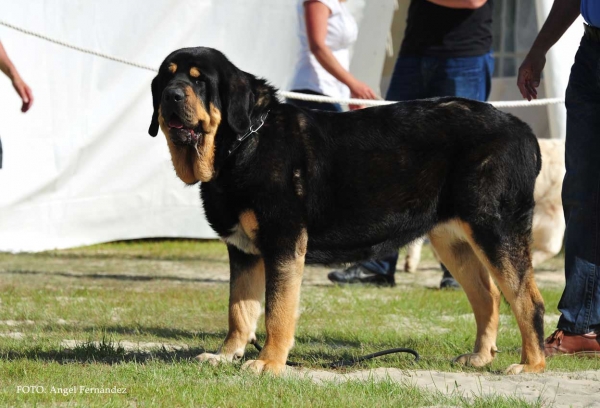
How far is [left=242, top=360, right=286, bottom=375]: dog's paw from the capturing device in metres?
4.28

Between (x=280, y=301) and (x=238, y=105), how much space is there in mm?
925

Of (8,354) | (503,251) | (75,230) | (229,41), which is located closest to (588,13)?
(503,251)

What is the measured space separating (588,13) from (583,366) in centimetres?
183

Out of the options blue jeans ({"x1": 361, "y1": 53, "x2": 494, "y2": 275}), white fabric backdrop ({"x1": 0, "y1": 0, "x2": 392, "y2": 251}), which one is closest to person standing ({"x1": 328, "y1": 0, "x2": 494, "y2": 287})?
blue jeans ({"x1": 361, "y1": 53, "x2": 494, "y2": 275})

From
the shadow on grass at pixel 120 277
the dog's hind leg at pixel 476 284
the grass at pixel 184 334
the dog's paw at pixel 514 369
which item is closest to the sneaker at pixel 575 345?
the grass at pixel 184 334

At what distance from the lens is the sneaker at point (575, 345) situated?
520 cm

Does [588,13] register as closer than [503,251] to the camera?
No

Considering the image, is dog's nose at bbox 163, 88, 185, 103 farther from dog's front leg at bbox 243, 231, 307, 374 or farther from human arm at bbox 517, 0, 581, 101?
human arm at bbox 517, 0, 581, 101

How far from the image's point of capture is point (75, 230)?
31.7 ft

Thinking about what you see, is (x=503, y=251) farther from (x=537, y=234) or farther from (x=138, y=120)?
(x=138, y=120)

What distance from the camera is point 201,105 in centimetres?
429

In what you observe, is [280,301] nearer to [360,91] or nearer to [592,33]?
[592,33]

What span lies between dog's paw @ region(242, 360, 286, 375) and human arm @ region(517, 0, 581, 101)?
2.20m

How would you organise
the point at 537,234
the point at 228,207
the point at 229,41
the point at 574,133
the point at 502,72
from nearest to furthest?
the point at 228,207, the point at 574,133, the point at 537,234, the point at 229,41, the point at 502,72
